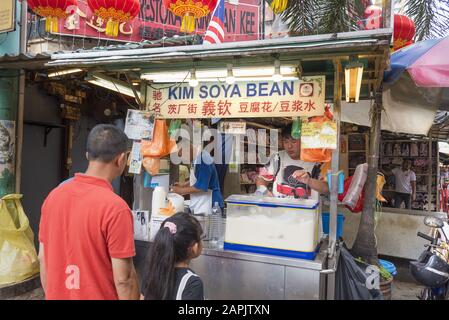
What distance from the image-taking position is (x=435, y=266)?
378 cm

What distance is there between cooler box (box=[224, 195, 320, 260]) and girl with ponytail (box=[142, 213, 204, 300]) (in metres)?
1.30

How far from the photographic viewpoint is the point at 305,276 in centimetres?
320

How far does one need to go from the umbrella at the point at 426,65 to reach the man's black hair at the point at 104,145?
3472mm

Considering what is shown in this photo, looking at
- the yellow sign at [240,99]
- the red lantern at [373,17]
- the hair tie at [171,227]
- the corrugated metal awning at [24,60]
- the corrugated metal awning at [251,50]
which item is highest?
the red lantern at [373,17]

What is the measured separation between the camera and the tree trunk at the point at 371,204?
15.4 feet

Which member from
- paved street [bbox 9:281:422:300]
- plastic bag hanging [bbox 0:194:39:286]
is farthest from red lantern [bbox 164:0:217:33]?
paved street [bbox 9:281:422:300]

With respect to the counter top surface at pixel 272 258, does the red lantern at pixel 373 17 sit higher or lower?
higher

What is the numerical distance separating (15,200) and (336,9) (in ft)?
18.7

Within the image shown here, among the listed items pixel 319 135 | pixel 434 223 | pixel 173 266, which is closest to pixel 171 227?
pixel 173 266

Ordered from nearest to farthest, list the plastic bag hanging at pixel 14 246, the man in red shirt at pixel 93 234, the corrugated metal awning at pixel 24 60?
the man in red shirt at pixel 93 234 < the corrugated metal awning at pixel 24 60 < the plastic bag hanging at pixel 14 246

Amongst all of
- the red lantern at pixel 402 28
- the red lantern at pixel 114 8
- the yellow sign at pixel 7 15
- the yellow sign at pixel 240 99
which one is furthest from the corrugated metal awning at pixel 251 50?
the red lantern at pixel 402 28

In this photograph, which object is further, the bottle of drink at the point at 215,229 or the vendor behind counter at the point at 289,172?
the vendor behind counter at the point at 289,172

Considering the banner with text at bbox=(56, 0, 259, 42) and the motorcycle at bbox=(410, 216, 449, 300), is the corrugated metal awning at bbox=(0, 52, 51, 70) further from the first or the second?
the motorcycle at bbox=(410, 216, 449, 300)

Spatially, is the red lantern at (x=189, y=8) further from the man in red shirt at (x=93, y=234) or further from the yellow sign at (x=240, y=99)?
the man in red shirt at (x=93, y=234)
